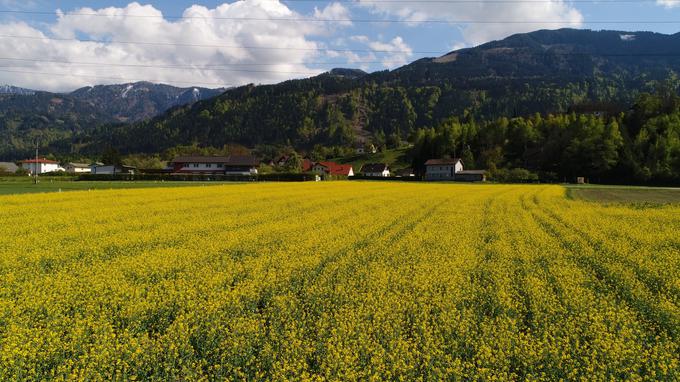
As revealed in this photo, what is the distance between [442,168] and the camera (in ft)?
416

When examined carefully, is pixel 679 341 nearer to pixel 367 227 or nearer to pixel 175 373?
pixel 175 373

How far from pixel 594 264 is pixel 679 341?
6.34m

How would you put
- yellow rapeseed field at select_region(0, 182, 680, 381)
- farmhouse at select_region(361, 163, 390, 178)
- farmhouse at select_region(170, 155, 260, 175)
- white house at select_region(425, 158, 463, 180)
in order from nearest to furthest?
yellow rapeseed field at select_region(0, 182, 680, 381) < white house at select_region(425, 158, 463, 180) < farmhouse at select_region(170, 155, 260, 175) < farmhouse at select_region(361, 163, 390, 178)

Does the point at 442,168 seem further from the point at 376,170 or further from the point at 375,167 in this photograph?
the point at 375,167

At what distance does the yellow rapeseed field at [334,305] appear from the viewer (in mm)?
6629

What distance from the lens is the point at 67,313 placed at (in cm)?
898

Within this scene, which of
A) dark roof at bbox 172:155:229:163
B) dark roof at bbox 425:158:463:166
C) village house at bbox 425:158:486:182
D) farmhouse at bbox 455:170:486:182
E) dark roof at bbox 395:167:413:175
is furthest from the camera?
dark roof at bbox 395:167:413:175

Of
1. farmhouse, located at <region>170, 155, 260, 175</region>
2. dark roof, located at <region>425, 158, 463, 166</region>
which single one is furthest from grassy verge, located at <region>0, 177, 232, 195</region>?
dark roof, located at <region>425, 158, 463, 166</region>

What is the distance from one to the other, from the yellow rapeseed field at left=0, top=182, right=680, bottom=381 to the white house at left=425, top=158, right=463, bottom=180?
106 metres

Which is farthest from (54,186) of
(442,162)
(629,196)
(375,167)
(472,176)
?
(375,167)

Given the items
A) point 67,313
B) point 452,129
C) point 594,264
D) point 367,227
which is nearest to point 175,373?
point 67,313

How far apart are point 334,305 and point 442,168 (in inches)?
4809

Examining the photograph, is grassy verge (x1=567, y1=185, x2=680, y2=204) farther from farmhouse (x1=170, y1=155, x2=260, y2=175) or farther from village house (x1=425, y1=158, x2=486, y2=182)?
farmhouse (x1=170, y1=155, x2=260, y2=175)

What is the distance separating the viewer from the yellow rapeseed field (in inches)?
261
